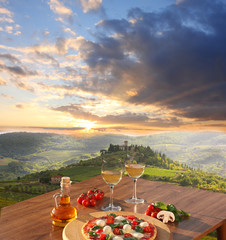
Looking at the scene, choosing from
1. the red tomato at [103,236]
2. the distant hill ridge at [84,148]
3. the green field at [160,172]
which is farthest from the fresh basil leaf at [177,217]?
the green field at [160,172]

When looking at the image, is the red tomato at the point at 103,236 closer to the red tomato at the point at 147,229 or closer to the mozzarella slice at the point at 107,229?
the mozzarella slice at the point at 107,229

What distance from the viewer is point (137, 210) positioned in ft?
4.93

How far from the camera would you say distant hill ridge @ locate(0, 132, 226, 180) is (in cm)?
577

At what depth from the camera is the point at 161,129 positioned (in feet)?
23.0

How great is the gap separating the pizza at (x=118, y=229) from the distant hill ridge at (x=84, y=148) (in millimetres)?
4895

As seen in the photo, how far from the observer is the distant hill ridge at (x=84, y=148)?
577 centimetres

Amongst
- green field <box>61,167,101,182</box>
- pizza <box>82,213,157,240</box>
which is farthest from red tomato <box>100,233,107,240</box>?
green field <box>61,167,101,182</box>

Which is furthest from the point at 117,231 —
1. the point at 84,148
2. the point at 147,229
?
the point at 84,148

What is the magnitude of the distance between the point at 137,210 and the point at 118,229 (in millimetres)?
486

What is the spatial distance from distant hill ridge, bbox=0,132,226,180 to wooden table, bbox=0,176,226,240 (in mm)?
4090

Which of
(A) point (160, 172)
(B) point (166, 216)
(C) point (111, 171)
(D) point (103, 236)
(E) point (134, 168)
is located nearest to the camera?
(D) point (103, 236)

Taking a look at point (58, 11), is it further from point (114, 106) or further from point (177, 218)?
point (177, 218)

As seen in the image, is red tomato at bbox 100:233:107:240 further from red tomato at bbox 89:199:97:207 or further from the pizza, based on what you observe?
red tomato at bbox 89:199:97:207

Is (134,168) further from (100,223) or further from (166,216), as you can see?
(100,223)
